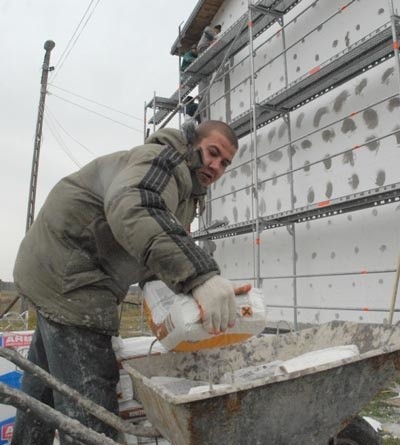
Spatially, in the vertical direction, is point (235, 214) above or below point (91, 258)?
above

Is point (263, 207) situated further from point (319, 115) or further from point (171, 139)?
point (171, 139)

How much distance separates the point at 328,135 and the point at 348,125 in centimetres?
35

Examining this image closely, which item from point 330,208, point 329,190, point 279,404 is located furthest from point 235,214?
point 279,404

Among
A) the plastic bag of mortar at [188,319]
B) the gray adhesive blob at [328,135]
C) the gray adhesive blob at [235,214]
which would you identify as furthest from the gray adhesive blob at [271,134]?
the plastic bag of mortar at [188,319]

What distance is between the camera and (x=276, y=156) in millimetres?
6789

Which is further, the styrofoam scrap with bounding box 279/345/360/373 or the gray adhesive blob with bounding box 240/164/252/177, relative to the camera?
the gray adhesive blob with bounding box 240/164/252/177

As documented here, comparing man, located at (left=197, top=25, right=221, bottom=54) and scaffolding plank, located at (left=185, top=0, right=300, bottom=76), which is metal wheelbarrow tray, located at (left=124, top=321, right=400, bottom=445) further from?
man, located at (left=197, top=25, right=221, bottom=54)

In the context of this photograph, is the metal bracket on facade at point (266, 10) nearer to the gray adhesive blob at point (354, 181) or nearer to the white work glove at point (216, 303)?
the gray adhesive blob at point (354, 181)

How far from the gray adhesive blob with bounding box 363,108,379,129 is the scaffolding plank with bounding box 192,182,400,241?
0.96 meters

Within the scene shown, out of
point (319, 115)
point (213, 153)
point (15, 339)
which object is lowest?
point (15, 339)

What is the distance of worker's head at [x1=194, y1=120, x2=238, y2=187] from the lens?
2094 millimetres

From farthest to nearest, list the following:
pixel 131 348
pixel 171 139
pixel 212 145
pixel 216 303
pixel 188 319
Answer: pixel 131 348, pixel 212 145, pixel 171 139, pixel 188 319, pixel 216 303

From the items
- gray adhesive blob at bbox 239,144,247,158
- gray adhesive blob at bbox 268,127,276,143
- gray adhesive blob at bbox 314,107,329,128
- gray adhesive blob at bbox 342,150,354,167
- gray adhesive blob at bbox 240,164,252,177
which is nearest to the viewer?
gray adhesive blob at bbox 342,150,354,167

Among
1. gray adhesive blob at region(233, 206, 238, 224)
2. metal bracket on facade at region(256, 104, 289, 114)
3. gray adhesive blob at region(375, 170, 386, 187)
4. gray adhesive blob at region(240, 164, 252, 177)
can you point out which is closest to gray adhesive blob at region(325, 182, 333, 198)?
gray adhesive blob at region(375, 170, 386, 187)
